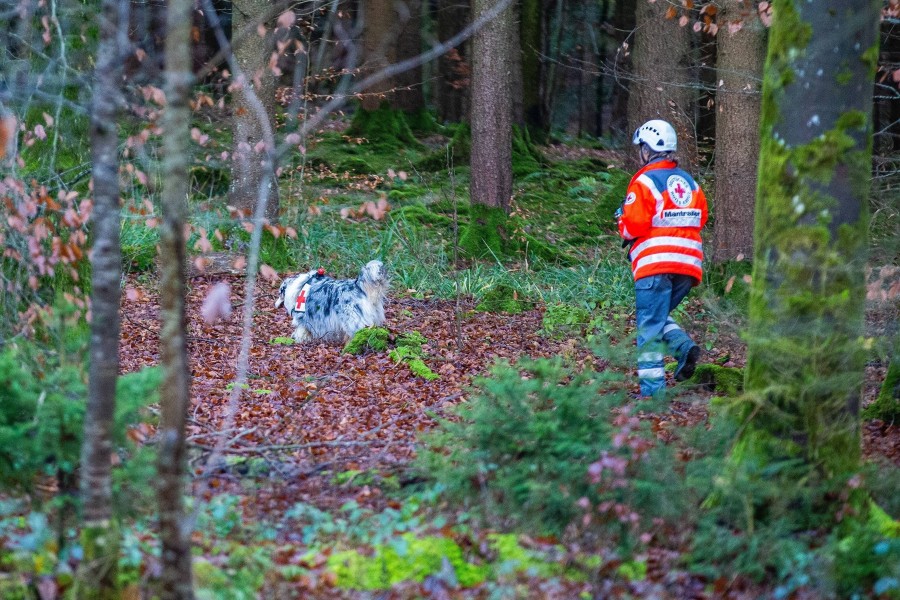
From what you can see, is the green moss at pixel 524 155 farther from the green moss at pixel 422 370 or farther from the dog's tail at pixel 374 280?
the green moss at pixel 422 370

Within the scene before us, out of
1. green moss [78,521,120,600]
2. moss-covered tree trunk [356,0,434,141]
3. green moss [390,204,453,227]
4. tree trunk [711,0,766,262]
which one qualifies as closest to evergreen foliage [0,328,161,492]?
green moss [78,521,120,600]

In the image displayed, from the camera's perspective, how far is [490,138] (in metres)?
13.8

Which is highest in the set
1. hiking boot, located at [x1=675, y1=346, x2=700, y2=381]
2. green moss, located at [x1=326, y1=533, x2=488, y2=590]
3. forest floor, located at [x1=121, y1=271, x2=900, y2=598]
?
hiking boot, located at [x1=675, y1=346, x2=700, y2=381]

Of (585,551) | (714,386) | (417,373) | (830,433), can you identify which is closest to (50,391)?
(585,551)

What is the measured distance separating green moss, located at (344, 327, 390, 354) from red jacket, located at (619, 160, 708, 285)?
3.11 meters

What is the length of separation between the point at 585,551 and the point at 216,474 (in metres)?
2.46

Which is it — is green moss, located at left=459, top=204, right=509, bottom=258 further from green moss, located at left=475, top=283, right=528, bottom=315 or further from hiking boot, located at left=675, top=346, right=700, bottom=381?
hiking boot, located at left=675, top=346, right=700, bottom=381

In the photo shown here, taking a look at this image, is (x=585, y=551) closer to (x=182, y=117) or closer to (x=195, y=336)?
(x=182, y=117)

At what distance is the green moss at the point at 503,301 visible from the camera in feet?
36.6

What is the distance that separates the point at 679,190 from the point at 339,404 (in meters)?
3.35

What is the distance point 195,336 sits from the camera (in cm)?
1008

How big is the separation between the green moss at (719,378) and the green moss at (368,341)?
330cm

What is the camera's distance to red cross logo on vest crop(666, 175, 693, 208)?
7.21m

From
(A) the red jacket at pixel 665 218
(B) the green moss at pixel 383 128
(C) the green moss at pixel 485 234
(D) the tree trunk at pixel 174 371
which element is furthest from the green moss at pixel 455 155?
(D) the tree trunk at pixel 174 371
